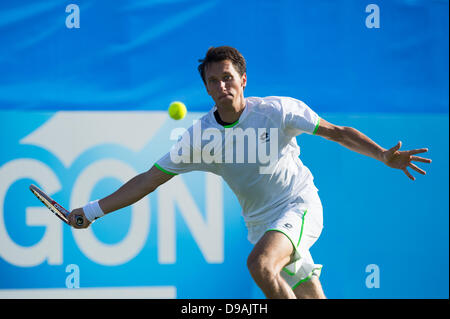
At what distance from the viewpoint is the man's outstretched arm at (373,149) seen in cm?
349

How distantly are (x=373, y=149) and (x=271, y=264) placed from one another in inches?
35.5

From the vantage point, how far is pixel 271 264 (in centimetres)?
323

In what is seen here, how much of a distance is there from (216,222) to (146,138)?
2.83ft

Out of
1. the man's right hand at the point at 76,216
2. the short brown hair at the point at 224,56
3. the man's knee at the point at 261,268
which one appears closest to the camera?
the man's knee at the point at 261,268

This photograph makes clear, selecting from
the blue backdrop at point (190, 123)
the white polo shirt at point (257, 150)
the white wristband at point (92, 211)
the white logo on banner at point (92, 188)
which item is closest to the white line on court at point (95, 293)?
the blue backdrop at point (190, 123)

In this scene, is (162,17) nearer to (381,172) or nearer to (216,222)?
(216,222)

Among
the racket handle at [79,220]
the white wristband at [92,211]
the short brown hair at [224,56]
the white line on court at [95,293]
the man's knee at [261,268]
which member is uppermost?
the short brown hair at [224,56]

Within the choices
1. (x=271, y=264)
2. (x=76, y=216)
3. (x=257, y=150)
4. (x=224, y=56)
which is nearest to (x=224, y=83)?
(x=224, y=56)

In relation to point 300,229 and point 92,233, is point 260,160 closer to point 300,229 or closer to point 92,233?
point 300,229

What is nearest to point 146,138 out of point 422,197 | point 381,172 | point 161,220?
point 161,220

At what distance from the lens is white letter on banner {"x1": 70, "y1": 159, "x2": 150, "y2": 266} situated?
15.9 ft

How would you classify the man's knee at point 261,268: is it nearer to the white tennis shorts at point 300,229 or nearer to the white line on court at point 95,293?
the white tennis shorts at point 300,229

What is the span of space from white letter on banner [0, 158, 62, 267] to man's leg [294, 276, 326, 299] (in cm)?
193

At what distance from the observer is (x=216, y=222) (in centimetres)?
→ 497
